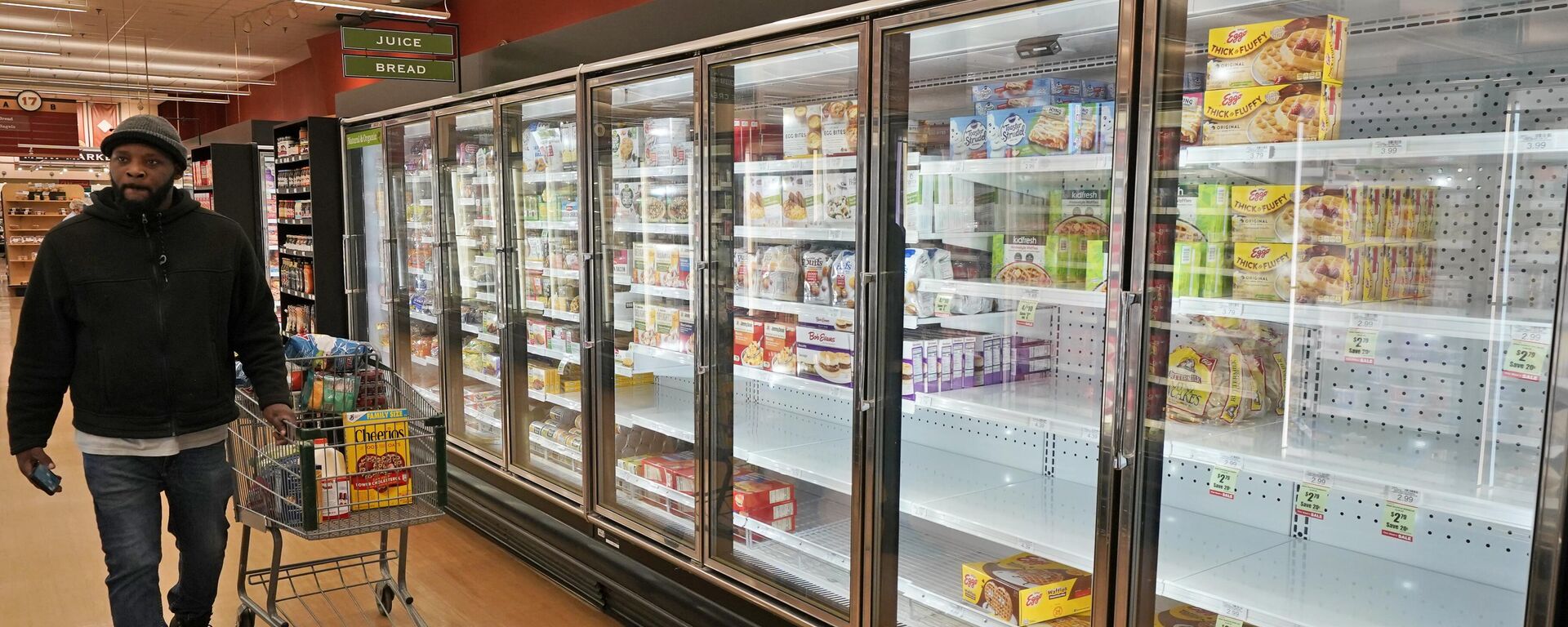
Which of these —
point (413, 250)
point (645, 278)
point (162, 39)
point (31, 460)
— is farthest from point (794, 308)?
point (162, 39)

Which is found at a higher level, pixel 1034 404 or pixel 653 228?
pixel 653 228

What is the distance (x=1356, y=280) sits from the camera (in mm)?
2078

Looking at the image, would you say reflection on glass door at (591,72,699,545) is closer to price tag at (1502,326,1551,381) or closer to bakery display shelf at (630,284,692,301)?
bakery display shelf at (630,284,692,301)

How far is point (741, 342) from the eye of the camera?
349 cm

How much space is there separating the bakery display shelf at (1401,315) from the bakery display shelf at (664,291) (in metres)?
2.02

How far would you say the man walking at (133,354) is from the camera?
2.87 meters

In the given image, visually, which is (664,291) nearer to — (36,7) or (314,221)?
(314,221)

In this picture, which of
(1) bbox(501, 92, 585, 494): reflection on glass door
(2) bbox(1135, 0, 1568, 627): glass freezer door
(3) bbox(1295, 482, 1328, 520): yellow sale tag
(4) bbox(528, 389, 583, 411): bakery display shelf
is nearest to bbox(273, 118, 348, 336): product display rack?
(1) bbox(501, 92, 585, 494): reflection on glass door

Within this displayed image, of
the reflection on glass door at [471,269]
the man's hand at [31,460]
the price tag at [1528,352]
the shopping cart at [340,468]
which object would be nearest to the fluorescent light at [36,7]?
the reflection on glass door at [471,269]

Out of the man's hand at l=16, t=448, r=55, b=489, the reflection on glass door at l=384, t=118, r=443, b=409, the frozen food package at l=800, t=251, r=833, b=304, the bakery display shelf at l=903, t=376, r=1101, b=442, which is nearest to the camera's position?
the bakery display shelf at l=903, t=376, r=1101, b=442

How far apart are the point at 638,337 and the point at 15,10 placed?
10.2 meters

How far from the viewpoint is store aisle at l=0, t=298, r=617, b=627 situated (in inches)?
157

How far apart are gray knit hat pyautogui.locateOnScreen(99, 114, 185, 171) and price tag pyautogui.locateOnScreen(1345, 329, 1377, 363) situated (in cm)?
306

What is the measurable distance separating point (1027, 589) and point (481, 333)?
358cm
